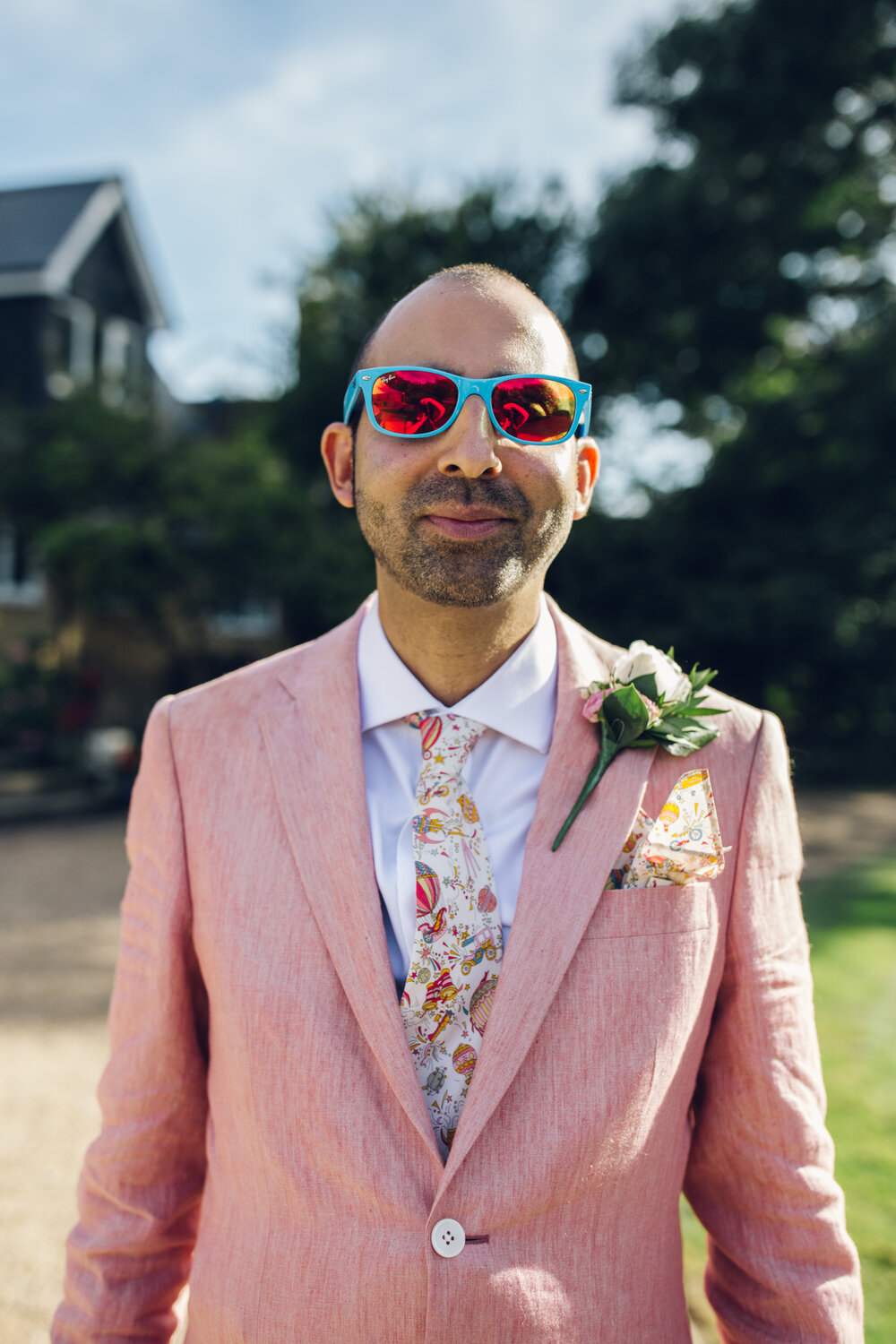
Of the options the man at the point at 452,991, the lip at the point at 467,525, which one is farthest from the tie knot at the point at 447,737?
Answer: the lip at the point at 467,525

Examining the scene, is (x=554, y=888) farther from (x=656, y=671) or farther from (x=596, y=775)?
(x=656, y=671)

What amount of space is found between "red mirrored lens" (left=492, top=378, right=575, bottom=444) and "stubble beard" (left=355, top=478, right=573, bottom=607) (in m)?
0.10

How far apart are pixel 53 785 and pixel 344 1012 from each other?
1405 cm

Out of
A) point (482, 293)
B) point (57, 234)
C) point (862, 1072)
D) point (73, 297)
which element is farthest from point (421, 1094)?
point (57, 234)

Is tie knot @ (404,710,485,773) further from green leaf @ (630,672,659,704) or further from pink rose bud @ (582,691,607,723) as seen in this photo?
green leaf @ (630,672,659,704)

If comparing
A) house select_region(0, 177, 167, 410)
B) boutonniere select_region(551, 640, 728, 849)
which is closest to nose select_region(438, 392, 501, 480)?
boutonniere select_region(551, 640, 728, 849)

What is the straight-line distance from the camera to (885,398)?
13086mm

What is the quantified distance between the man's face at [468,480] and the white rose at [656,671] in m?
0.26

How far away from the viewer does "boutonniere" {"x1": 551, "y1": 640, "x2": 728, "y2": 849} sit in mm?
1745

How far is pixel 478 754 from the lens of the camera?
1890mm

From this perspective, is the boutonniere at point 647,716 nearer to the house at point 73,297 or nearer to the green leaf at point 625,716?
the green leaf at point 625,716

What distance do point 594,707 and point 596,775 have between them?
136 millimetres

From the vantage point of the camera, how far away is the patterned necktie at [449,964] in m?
1.64

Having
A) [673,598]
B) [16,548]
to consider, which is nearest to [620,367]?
[673,598]
